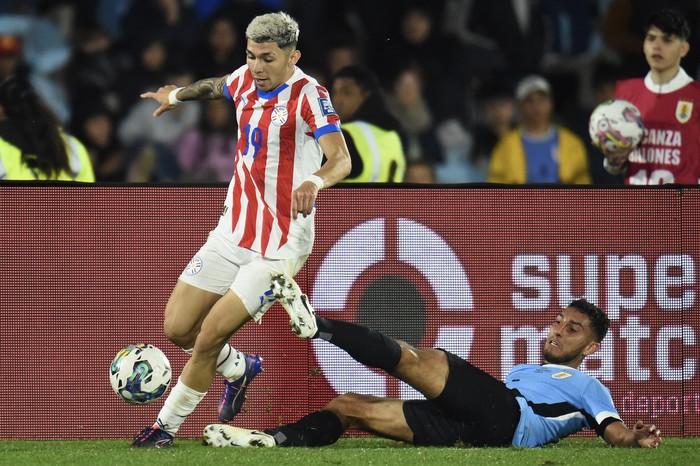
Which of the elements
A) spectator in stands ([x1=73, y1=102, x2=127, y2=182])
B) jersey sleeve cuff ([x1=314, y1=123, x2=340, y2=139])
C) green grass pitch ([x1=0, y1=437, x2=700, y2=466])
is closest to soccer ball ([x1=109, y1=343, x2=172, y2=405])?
green grass pitch ([x1=0, y1=437, x2=700, y2=466])

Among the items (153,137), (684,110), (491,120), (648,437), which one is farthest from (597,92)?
(648,437)

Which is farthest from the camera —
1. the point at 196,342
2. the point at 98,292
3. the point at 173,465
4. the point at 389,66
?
the point at 389,66

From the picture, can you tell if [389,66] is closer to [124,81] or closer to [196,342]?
[124,81]

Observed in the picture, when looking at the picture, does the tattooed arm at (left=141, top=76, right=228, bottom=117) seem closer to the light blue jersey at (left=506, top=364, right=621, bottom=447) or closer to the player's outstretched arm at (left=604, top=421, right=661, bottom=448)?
the light blue jersey at (left=506, top=364, right=621, bottom=447)

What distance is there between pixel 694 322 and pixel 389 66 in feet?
14.8

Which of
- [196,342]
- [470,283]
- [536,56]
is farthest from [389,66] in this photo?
[196,342]

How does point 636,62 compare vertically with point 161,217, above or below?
above

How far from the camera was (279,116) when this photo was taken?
619 cm

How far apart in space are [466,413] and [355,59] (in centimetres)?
520

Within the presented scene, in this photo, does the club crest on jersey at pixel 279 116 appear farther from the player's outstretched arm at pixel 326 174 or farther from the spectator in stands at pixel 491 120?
the spectator in stands at pixel 491 120

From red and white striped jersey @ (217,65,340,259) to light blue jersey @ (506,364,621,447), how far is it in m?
1.41

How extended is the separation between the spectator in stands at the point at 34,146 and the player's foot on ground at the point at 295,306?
3348mm

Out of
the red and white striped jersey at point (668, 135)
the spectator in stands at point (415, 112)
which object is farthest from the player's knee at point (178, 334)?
the spectator in stands at point (415, 112)

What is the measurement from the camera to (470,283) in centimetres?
706
